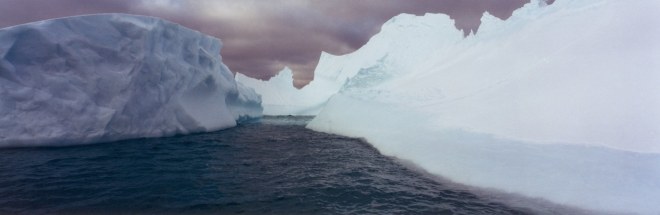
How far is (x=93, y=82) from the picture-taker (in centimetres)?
1574

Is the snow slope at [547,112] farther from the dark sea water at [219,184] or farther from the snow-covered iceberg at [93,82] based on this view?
the snow-covered iceberg at [93,82]

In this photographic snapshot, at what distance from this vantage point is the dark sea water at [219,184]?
21.4 ft

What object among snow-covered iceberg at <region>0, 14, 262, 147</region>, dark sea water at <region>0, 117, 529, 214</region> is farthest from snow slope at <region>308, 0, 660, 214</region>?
snow-covered iceberg at <region>0, 14, 262, 147</region>

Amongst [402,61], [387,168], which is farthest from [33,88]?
[402,61]

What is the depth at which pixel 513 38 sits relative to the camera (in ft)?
57.5

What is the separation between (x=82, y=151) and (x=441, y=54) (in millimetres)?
→ 20131

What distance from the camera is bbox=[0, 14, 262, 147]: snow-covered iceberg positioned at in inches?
567

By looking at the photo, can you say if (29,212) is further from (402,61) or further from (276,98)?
(276,98)

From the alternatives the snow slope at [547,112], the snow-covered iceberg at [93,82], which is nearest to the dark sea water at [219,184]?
the snow slope at [547,112]

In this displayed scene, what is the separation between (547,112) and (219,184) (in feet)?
29.6

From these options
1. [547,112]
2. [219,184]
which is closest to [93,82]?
[219,184]

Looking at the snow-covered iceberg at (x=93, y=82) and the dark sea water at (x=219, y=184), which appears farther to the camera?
the snow-covered iceberg at (x=93, y=82)

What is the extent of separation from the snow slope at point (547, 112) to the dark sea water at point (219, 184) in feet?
4.42

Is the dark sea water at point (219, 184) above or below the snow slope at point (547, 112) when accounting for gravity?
below
